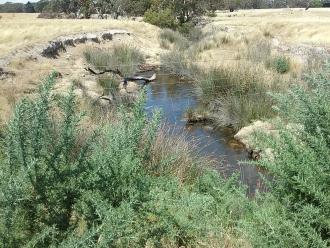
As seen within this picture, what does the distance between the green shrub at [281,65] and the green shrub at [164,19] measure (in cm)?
1982

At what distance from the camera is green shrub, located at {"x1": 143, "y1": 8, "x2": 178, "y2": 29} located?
35594 mm

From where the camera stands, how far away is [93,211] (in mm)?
3014

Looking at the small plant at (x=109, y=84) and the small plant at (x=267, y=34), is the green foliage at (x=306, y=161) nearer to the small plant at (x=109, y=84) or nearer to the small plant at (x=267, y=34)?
the small plant at (x=109, y=84)

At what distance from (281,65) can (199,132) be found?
18.6ft

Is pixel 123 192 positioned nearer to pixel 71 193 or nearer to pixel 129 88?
pixel 71 193

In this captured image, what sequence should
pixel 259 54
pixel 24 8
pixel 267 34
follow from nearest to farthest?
pixel 259 54 < pixel 267 34 < pixel 24 8

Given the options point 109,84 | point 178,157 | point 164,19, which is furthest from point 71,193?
point 164,19

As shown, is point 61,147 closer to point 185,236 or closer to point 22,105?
point 22,105

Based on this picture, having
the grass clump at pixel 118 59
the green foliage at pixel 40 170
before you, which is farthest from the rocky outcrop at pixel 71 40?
the green foliage at pixel 40 170

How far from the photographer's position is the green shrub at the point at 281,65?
15762 mm

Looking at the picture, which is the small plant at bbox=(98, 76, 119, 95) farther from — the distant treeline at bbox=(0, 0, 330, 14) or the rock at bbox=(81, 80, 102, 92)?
the distant treeline at bbox=(0, 0, 330, 14)

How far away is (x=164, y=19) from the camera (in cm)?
3591

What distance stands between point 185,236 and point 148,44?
25852mm

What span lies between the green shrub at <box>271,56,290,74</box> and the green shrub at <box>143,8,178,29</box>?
19820 mm
